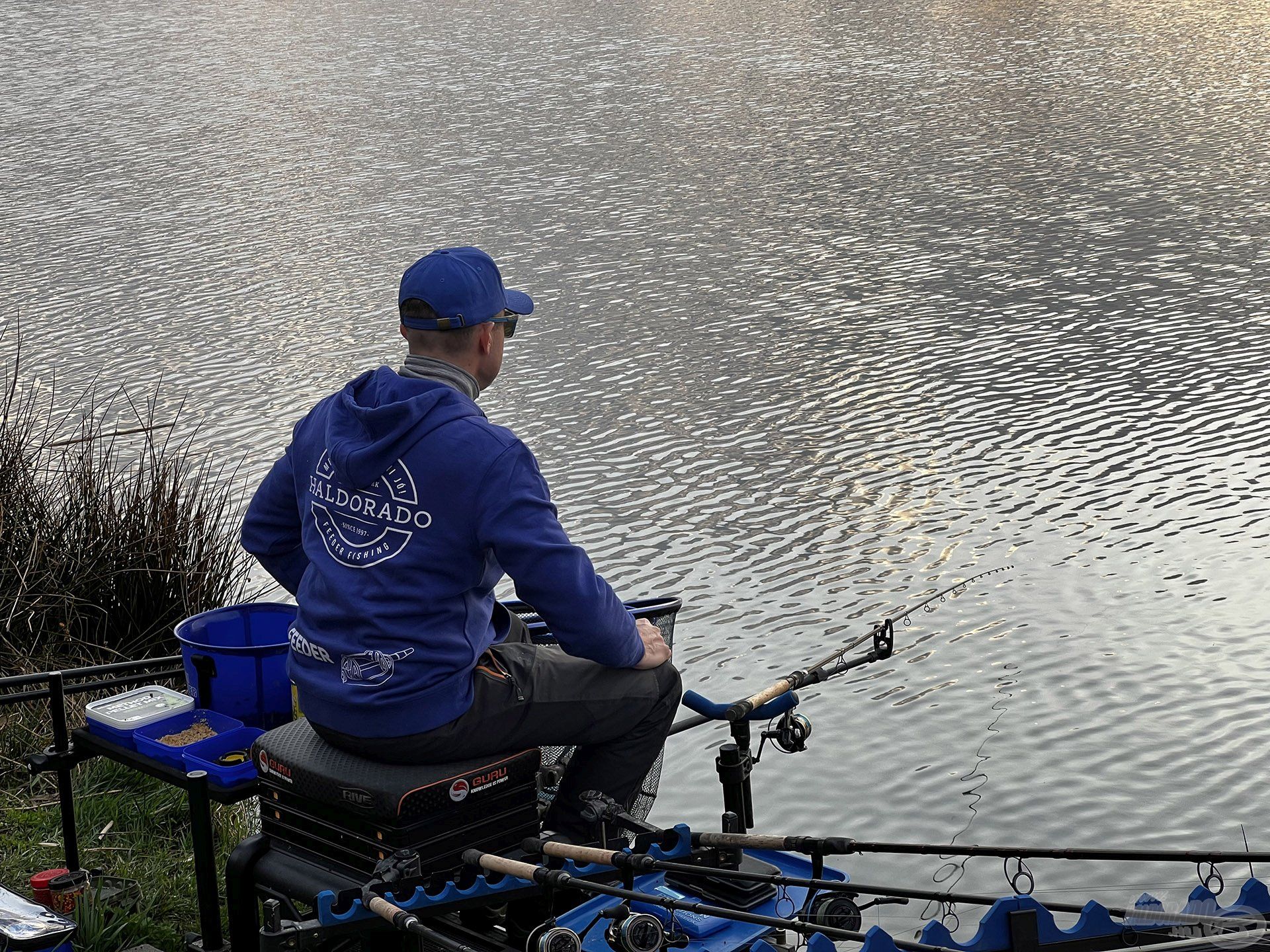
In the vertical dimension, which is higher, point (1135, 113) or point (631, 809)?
point (1135, 113)

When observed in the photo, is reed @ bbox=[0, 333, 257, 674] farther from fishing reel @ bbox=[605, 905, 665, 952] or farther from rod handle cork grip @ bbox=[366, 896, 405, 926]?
fishing reel @ bbox=[605, 905, 665, 952]

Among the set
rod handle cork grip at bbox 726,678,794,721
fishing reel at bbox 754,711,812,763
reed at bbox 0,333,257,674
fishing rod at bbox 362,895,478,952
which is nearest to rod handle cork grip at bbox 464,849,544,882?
fishing rod at bbox 362,895,478,952

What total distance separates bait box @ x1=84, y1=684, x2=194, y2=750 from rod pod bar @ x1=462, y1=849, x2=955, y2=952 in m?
0.73

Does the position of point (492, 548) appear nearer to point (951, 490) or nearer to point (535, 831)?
point (535, 831)

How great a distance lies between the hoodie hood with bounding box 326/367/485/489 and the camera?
250 centimetres

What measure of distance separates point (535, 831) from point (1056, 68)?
12132mm

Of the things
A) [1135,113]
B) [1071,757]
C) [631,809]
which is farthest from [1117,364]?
[1135,113]

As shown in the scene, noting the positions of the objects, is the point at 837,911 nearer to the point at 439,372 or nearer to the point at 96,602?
the point at 439,372

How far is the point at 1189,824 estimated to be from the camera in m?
3.69

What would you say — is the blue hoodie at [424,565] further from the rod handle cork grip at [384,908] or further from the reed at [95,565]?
the reed at [95,565]

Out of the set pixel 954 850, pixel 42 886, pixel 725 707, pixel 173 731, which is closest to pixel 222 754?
pixel 173 731

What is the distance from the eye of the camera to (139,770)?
3.05 metres

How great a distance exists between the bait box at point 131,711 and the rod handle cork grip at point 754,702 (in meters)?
0.97

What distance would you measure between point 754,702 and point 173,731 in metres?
1.03
